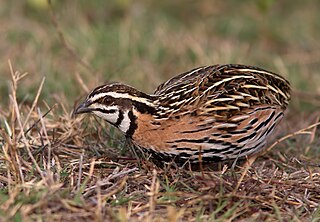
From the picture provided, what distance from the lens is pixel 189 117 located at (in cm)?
511

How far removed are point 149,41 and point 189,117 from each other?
4.09m

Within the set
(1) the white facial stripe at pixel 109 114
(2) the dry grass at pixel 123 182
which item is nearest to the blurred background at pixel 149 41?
(2) the dry grass at pixel 123 182

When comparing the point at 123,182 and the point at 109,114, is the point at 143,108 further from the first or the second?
the point at 123,182

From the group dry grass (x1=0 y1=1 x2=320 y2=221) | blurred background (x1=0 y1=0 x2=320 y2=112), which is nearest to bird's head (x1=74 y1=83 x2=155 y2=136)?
dry grass (x1=0 y1=1 x2=320 y2=221)

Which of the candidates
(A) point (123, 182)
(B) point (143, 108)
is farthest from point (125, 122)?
(A) point (123, 182)

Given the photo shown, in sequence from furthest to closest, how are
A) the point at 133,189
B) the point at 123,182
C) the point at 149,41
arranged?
the point at 149,41, the point at 133,189, the point at 123,182

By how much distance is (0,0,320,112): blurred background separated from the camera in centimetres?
802

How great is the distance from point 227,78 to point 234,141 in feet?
1.74

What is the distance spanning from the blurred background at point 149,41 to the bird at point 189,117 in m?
1.67

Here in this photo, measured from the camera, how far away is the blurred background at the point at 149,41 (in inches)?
316

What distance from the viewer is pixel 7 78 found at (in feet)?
26.2

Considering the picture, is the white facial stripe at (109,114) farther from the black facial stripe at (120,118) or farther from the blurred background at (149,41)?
the blurred background at (149,41)

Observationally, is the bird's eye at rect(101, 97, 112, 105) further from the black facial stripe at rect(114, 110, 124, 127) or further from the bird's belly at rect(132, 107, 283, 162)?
the bird's belly at rect(132, 107, 283, 162)

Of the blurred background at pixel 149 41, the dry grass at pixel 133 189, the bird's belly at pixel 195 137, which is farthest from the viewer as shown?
the blurred background at pixel 149 41
